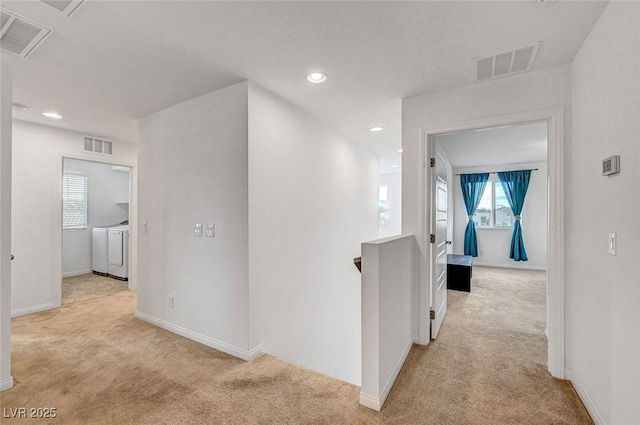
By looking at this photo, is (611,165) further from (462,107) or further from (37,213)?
(37,213)

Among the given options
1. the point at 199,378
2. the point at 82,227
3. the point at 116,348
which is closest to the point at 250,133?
the point at 199,378

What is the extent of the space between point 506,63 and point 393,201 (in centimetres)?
565

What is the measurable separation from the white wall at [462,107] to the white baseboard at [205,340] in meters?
1.71

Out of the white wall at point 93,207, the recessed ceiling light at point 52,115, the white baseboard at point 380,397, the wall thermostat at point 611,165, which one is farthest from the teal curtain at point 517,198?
the white wall at point 93,207

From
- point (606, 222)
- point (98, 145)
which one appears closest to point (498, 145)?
point (606, 222)

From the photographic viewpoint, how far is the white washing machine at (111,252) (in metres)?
5.30

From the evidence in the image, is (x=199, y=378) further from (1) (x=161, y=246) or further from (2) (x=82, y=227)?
(2) (x=82, y=227)

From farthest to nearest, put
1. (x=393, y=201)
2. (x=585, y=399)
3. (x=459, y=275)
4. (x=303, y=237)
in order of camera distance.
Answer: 1. (x=393, y=201)
2. (x=459, y=275)
3. (x=303, y=237)
4. (x=585, y=399)

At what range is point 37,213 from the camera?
362cm

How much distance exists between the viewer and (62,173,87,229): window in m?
5.73

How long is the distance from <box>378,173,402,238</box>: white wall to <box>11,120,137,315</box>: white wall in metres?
6.56

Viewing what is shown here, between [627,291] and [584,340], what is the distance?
0.72 meters

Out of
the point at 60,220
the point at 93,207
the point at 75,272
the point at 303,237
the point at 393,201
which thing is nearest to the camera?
the point at 303,237

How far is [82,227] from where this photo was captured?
597cm
